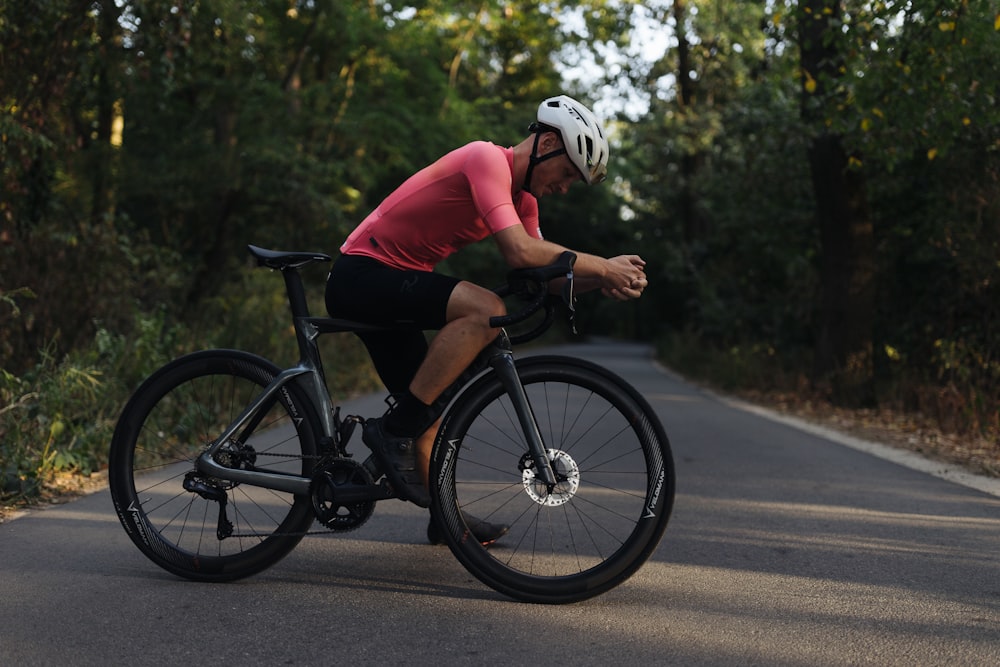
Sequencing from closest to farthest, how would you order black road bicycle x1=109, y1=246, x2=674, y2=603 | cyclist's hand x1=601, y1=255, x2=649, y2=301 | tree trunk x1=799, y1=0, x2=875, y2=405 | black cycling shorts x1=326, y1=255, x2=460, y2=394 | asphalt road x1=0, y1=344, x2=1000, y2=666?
1. asphalt road x1=0, y1=344, x2=1000, y2=666
2. cyclist's hand x1=601, y1=255, x2=649, y2=301
3. black road bicycle x1=109, y1=246, x2=674, y2=603
4. black cycling shorts x1=326, y1=255, x2=460, y2=394
5. tree trunk x1=799, y1=0, x2=875, y2=405

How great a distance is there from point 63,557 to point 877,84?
9286 millimetres

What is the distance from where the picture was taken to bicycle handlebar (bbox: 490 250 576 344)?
398 centimetres

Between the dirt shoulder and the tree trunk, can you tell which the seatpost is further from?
the tree trunk

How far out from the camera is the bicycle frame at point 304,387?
13.9ft

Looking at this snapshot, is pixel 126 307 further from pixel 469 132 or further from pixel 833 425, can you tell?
pixel 469 132

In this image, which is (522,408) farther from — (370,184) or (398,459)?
(370,184)

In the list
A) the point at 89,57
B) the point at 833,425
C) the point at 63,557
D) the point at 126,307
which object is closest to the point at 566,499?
the point at 63,557

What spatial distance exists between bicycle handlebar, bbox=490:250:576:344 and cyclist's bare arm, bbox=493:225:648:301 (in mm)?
34

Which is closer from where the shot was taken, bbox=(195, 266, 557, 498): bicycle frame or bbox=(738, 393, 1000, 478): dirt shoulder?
bbox=(195, 266, 557, 498): bicycle frame

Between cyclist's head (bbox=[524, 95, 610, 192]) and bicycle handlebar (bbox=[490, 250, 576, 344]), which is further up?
cyclist's head (bbox=[524, 95, 610, 192])

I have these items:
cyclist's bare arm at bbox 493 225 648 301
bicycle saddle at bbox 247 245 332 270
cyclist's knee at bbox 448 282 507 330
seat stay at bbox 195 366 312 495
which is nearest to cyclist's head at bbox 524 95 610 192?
cyclist's bare arm at bbox 493 225 648 301

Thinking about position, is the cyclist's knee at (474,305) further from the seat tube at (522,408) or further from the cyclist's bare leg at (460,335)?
the seat tube at (522,408)

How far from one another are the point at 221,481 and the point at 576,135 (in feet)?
6.33

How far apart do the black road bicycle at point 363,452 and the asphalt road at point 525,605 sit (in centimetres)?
17
